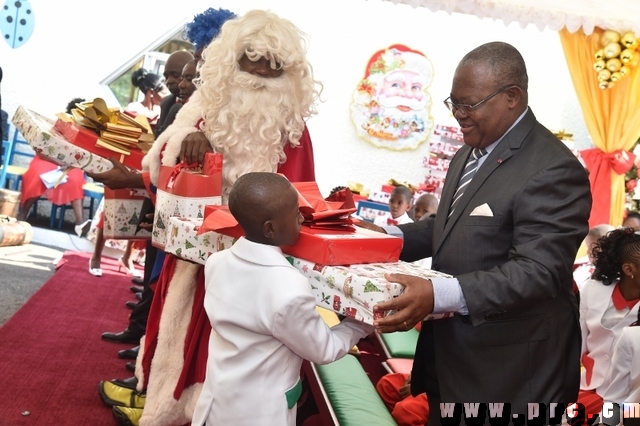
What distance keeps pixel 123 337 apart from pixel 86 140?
72.8 inches

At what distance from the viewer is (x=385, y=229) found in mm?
2928

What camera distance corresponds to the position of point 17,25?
36.7 ft

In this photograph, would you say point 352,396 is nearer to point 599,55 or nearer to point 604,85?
point 599,55

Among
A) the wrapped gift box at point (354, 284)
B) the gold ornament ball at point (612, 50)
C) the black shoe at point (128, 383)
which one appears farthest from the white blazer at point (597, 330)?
the gold ornament ball at point (612, 50)

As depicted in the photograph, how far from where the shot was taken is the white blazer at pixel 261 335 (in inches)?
91.7

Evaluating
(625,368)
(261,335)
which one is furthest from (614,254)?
(261,335)

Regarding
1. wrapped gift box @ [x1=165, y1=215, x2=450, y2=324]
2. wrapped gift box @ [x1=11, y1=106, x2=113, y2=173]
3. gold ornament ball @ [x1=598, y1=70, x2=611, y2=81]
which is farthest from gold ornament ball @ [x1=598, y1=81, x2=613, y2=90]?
wrapped gift box @ [x1=165, y1=215, x2=450, y2=324]

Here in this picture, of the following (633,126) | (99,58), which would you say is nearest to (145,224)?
(633,126)

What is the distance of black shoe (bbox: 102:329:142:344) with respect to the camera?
5641 millimetres

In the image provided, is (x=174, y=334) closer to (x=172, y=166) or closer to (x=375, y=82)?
(x=172, y=166)

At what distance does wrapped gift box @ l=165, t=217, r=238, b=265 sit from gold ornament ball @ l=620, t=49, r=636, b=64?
21.2 ft

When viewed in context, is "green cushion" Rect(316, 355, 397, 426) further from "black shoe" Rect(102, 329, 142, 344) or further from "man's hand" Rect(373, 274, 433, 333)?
"black shoe" Rect(102, 329, 142, 344)

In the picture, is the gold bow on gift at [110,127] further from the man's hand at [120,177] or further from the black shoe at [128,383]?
the black shoe at [128,383]

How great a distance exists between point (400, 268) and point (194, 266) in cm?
146
